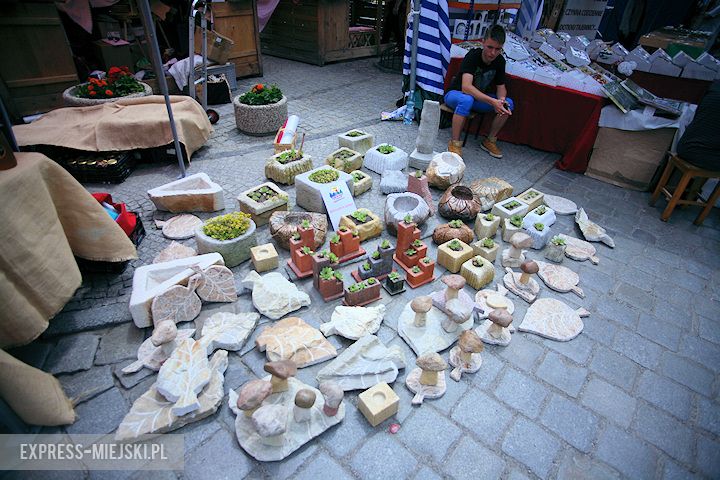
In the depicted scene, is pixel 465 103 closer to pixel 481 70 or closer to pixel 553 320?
pixel 481 70

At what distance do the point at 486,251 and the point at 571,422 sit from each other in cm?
181

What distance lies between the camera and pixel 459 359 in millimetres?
3182

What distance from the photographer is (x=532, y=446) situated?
2672mm

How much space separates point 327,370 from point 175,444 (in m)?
1.11

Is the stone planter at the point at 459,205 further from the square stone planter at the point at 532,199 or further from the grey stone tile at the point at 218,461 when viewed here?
the grey stone tile at the point at 218,461

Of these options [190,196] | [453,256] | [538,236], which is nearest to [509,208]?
[538,236]

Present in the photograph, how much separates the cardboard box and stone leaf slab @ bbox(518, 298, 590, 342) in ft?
11.2

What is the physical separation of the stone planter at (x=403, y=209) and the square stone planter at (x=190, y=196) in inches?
80.2

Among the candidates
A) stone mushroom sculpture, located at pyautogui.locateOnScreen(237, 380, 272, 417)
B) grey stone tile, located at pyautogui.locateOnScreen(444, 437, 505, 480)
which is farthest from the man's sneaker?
stone mushroom sculpture, located at pyautogui.locateOnScreen(237, 380, 272, 417)

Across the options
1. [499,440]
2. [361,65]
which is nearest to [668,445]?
[499,440]

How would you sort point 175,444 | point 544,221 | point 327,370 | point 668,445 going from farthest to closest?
point 544,221
point 327,370
point 668,445
point 175,444

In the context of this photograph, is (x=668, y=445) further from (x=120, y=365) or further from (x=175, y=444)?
(x=120, y=365)

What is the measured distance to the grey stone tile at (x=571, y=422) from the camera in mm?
2732

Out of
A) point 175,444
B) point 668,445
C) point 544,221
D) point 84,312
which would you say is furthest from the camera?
point 544,221
